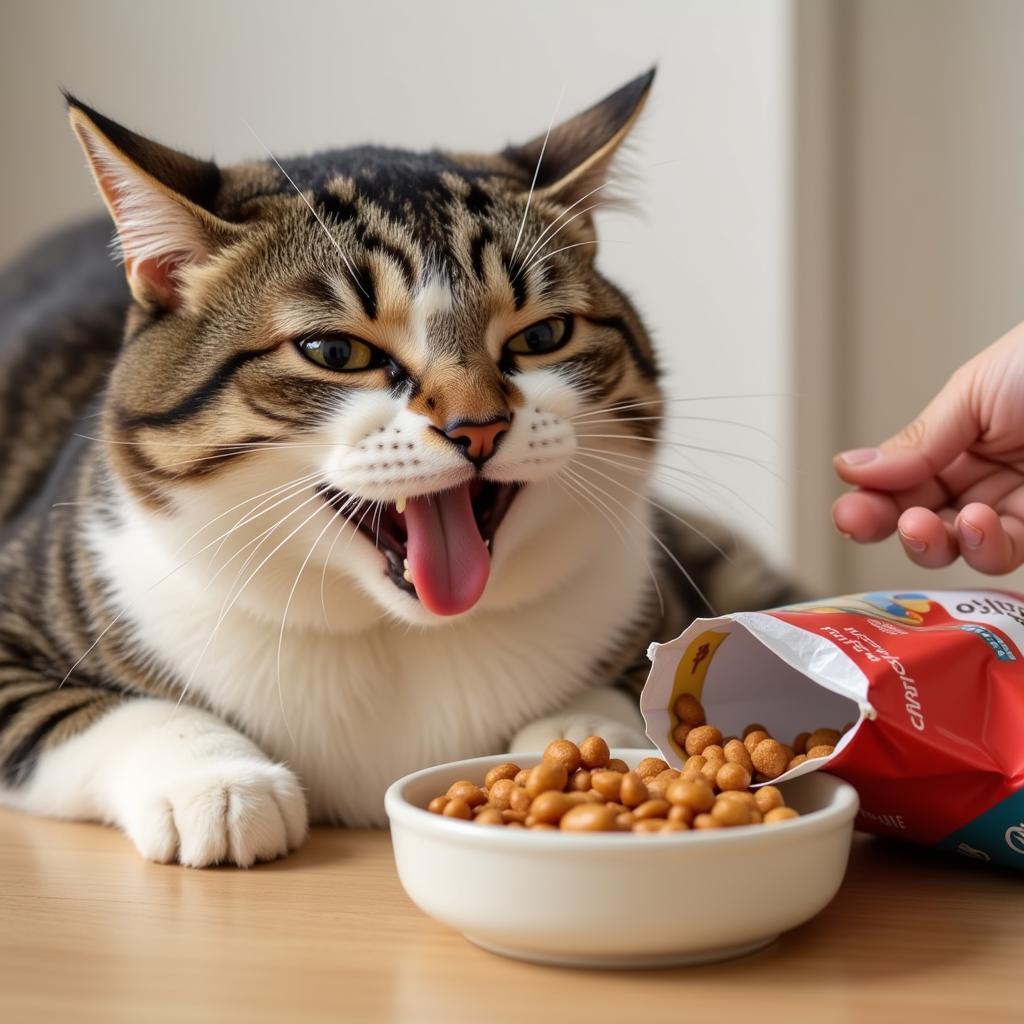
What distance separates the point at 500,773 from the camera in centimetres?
91

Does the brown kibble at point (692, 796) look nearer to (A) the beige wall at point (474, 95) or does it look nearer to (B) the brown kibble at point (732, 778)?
(B) the brown kibble at point (732, 778)

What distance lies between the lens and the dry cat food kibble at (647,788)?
2.53 feet

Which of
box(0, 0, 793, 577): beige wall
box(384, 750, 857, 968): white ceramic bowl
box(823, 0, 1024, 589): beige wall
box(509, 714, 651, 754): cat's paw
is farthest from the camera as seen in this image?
box(823, 0, 1024, 589): beige wall

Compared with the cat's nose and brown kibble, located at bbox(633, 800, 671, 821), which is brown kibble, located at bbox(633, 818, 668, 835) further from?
the cat's nose

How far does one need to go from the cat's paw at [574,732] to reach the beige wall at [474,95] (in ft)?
4.15

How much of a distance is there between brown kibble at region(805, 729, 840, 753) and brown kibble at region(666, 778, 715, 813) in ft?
0.59

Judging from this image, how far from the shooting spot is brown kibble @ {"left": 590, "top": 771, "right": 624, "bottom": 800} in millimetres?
833

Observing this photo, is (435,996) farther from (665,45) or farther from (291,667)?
(665,45)

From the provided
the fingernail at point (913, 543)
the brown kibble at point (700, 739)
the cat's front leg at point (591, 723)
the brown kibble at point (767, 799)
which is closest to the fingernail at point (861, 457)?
the fingernail at point (913, 543)

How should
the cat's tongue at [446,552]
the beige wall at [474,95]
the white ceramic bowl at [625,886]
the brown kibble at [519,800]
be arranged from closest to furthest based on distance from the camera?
the white ceramic bowl at [625,886] → the brown kibble at [519,800] → the cat's tongue at [446,552] → the beige wall at [474,95]

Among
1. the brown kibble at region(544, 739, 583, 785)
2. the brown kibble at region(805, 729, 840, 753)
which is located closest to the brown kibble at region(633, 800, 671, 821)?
the brown kibble at region(544, 739, 583, 785)

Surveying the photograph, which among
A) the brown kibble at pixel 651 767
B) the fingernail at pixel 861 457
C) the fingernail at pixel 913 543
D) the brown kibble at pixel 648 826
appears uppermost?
the fingernail at pixel 861 457

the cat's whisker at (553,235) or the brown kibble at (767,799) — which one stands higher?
the cat's whisker at (553,235)

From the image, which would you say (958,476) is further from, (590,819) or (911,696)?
(590,819)
